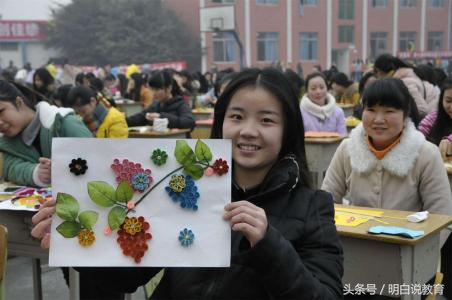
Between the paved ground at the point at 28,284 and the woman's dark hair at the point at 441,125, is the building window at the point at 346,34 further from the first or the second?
the paved ground at the point at 28,284

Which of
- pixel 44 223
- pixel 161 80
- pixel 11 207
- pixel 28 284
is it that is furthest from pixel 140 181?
pixel 161 80

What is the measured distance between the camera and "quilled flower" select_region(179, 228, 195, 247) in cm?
124

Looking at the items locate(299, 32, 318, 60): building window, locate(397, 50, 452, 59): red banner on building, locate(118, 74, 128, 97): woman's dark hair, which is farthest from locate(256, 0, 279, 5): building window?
locate(118, 74, 128, 97): woman's dark hair

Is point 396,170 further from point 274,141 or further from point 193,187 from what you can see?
point 193,187

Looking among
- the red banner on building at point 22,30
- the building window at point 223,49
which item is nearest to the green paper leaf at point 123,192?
the building window at point 223,49

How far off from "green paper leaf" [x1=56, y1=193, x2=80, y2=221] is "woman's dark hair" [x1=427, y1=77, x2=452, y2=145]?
318 centimetres

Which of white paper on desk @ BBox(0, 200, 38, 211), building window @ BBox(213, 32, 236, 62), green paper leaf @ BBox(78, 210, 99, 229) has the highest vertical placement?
building window @ BBox(213, 32, 236, 62)

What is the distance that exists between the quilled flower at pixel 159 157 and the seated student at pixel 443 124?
2770 millimetres

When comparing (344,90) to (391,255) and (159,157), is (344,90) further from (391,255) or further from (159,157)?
(159,157)

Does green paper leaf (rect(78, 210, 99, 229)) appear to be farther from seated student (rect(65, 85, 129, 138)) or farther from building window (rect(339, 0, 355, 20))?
building window (rect(339, 0, 355, 20))

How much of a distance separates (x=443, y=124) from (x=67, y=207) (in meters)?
3.26

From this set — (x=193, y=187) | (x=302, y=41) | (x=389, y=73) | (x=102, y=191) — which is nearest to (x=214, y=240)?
(x=193, y=187)

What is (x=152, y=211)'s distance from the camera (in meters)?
1.28

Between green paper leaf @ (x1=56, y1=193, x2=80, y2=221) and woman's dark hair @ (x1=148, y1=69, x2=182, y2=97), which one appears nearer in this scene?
green paper leaf @ (x1=56, y1=193, x2=80, y2=221)
